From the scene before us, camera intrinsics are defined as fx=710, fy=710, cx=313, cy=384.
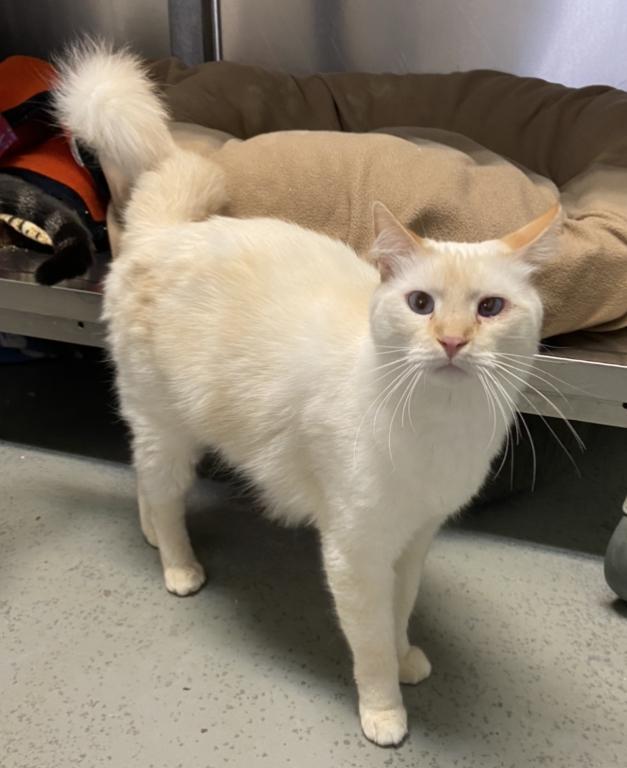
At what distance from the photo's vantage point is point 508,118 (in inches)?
67.9

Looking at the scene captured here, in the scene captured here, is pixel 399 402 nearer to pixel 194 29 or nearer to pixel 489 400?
pixel 489 400

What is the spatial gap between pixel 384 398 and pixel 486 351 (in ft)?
0.47

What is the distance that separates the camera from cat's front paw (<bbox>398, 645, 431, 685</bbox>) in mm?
1070

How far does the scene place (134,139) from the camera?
1.07 meters

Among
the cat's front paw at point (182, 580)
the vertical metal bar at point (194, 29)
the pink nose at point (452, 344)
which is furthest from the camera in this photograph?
the vertical metal bar at point (194, 29)

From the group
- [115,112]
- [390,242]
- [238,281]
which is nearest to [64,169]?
[115,112]

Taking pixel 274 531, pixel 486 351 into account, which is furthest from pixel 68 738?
pixel 486 351

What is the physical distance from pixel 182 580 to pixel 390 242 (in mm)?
733

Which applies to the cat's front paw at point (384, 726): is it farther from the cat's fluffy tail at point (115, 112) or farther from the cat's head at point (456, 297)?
the cat's fluffy tail at point (115, 112)

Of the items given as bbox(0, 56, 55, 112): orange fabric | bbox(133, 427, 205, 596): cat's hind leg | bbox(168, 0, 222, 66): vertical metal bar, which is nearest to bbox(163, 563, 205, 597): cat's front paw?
bbox(133, 427, 205, 596): cat's hind leg

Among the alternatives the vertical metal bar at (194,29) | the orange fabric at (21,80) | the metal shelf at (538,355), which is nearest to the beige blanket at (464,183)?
the metal shelf at (538,355)

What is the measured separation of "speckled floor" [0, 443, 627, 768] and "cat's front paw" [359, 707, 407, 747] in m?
0.02

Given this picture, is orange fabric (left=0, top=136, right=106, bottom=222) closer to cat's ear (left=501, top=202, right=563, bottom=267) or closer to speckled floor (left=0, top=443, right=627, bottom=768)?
speckled floor (left=0, top=443, right=627, bottom=768)

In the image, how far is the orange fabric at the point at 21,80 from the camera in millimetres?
1498
